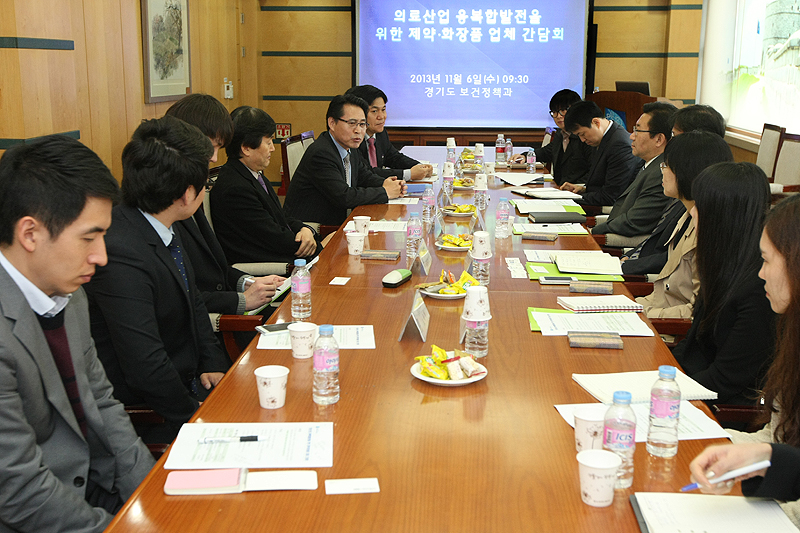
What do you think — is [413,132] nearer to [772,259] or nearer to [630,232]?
[630,232]

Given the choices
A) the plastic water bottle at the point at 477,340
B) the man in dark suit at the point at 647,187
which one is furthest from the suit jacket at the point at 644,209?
the plastic water bottle at the point at 477,340

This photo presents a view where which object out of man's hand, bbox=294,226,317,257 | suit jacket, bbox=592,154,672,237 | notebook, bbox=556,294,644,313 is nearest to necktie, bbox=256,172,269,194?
man's hand, bbox=294,226,317,257

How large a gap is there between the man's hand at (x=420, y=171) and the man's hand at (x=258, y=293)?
2563mm

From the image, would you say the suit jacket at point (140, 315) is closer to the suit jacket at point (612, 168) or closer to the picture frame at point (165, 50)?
the suit jacket at point (612, 168)

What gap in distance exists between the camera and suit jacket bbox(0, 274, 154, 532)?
1.41m

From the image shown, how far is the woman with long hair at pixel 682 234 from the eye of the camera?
2729 mm

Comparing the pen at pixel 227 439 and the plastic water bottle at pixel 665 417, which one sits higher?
the plastic water bottle at pixel 665 417

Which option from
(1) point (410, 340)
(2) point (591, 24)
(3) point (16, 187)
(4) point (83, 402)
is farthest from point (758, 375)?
(2) point (591, 24)

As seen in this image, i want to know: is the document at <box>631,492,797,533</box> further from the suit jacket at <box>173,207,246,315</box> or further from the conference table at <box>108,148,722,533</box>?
the suit jacket at <box>173,207,246,315</box>

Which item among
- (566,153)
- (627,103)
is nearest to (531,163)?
(566,153)

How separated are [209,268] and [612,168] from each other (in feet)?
9.81

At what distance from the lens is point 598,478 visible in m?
1.27

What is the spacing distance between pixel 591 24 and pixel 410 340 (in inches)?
263

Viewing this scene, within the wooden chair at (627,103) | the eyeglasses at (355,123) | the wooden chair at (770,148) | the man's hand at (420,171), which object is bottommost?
the man's hand at (420,171)
